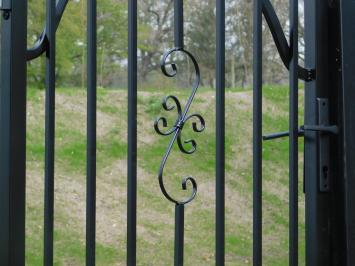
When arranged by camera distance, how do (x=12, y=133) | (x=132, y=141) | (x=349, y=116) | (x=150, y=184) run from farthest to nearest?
(x=150, y=184) → (x=349, y=116) → (x=132, y=141) → (x=12, y=133)

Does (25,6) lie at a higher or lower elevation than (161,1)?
lower

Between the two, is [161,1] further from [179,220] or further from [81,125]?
[179,220]

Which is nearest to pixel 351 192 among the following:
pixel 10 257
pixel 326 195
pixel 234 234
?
pixel 326 195

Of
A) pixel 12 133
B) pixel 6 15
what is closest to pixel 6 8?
pixel 6 15

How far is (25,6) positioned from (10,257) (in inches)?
17.8

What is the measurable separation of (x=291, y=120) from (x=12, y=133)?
0.63 m

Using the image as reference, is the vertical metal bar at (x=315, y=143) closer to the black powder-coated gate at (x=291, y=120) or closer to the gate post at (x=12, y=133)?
the black powder-coated gate at (x=291, y=120)

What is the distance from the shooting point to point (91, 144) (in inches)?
40.1

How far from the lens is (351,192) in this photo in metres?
1.17

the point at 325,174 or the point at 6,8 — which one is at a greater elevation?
the point at 6,8

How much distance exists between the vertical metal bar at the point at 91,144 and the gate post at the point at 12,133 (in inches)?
5.0

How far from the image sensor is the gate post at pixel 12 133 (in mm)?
919

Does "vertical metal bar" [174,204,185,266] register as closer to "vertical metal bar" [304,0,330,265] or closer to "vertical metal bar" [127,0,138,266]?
"vertical metal bar" [127,0,138,266]

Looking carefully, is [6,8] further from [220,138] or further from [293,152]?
Result: [293,152]
